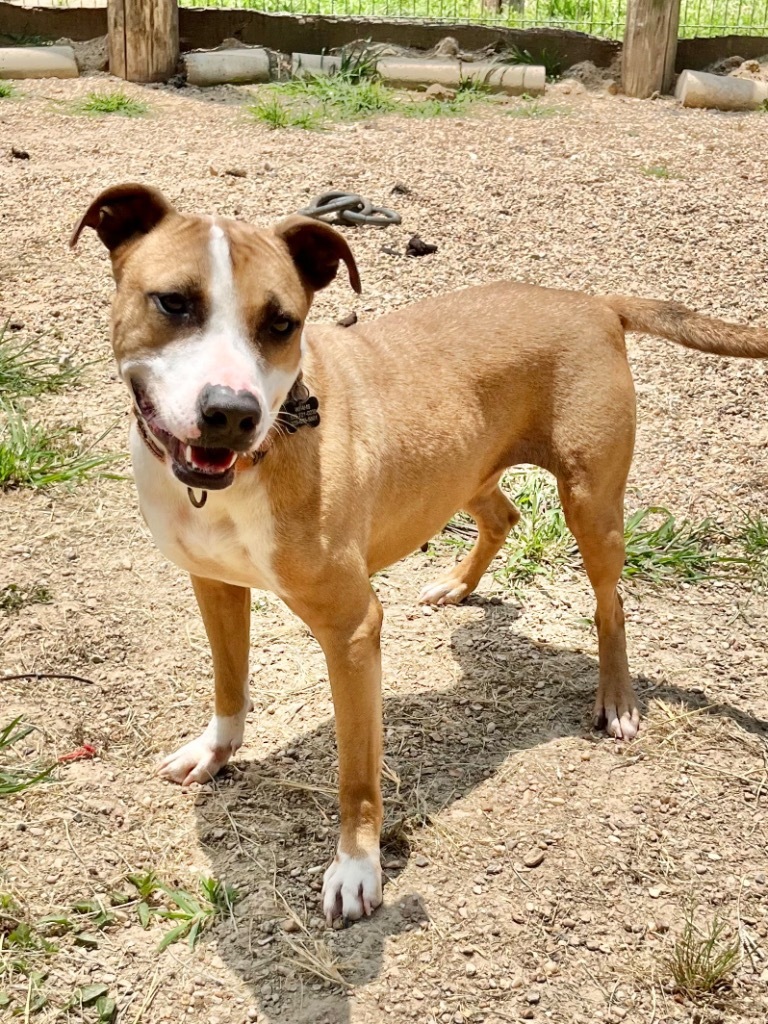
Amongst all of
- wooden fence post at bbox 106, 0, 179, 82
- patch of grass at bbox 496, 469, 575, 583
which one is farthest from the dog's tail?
wooden fence post at bbox 106, 0, 179, 82

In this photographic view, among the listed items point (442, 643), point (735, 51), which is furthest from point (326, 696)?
point (735, 51)

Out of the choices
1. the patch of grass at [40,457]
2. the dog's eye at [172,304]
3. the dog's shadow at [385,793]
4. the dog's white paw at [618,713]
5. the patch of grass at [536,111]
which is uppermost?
the dog's eye at [172,304]

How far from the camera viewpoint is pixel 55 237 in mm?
7086

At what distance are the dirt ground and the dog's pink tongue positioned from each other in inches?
54.3

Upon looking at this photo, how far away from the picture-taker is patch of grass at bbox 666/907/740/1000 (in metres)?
3.15

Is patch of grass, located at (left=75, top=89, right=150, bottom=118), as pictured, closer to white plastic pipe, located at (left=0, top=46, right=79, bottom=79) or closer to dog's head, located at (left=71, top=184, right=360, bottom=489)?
white plastic pipe, located at (left=0, top=46, right=79, bottom=79)

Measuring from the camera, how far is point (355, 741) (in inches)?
133

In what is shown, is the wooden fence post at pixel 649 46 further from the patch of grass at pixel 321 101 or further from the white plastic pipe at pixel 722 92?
the patch of grass at pixel 321 101

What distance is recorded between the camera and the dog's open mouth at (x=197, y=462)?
288cm

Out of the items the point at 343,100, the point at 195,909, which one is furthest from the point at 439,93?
the point at 195,909

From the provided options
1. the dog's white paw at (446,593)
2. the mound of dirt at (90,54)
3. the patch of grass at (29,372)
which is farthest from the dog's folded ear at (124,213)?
the mound of dirt at (90,54)

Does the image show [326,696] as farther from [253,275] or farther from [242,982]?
[253,275]

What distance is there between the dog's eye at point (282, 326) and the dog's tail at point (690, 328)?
1.69 m

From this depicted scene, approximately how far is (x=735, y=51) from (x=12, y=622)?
27.2 feet
